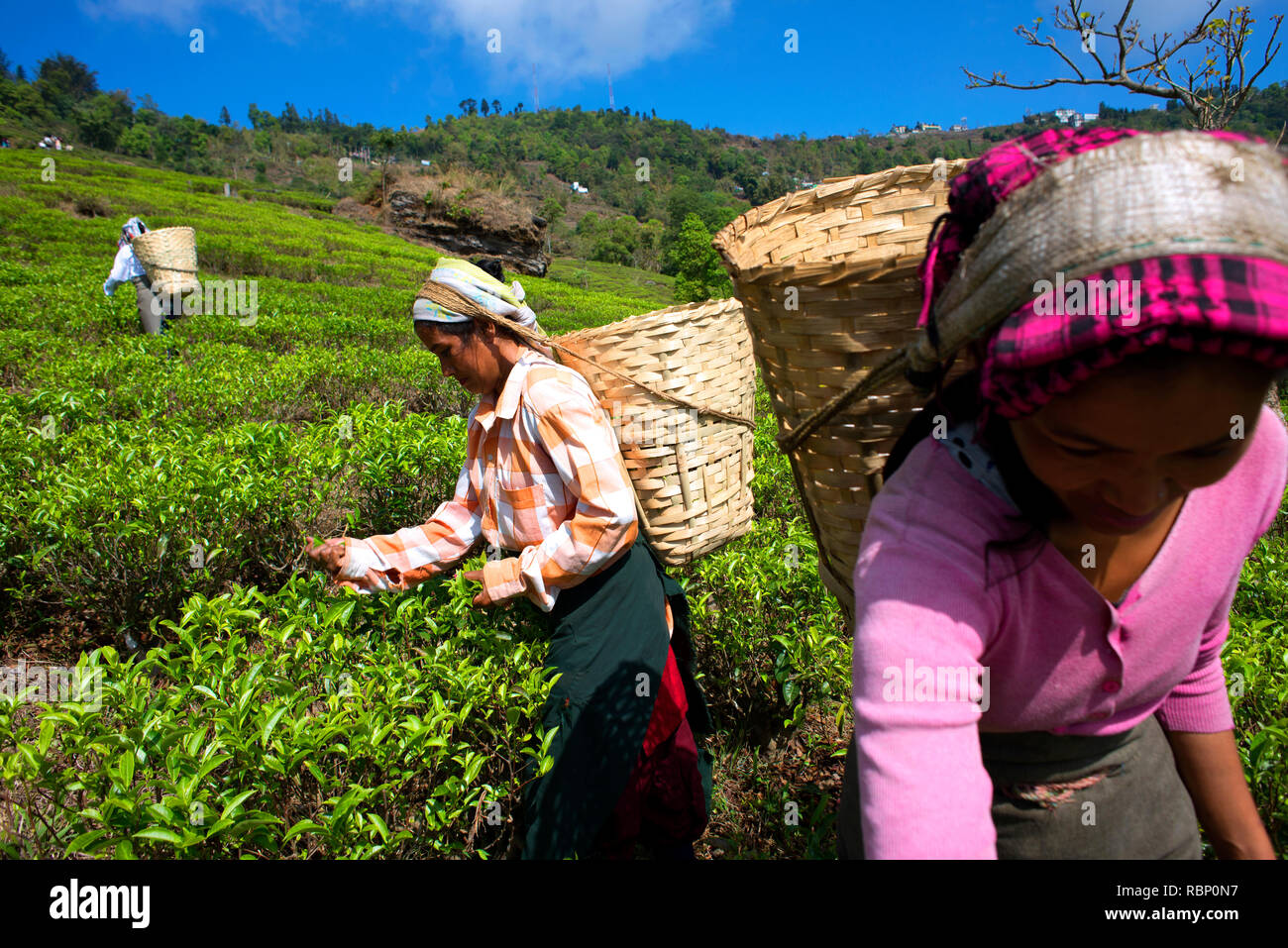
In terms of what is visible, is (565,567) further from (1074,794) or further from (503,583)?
(1074,794)

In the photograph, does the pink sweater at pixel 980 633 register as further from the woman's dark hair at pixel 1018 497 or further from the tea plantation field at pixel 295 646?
the tea plantation field at pixel 295 646

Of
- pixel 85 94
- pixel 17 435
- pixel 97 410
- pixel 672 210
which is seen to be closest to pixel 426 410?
pixel 97 410

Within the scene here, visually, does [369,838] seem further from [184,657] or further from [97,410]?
[97,410]

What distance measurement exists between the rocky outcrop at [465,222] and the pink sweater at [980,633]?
3800 centimetres

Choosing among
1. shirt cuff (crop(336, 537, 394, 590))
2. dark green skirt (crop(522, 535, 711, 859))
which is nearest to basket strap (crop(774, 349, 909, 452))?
dark green skirt (crop(522, 535, 711, 859))

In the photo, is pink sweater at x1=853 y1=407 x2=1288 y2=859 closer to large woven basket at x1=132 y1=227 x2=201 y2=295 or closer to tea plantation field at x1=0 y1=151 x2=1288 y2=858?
tea plantation field at x1=0 y1=151 x2=1288 y2=858

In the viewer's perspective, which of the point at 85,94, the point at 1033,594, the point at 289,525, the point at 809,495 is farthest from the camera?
the point at 85,94

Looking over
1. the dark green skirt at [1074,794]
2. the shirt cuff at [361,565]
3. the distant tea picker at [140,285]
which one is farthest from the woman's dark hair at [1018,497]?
the distant tea picker at [140,285]

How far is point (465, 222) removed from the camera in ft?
123

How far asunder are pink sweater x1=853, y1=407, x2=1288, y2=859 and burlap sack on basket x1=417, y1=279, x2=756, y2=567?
3.84ft

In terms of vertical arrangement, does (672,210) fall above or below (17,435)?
above

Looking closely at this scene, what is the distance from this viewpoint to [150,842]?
1313mm

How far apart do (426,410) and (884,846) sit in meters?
5.55

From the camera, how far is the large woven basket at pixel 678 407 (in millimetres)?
2008
